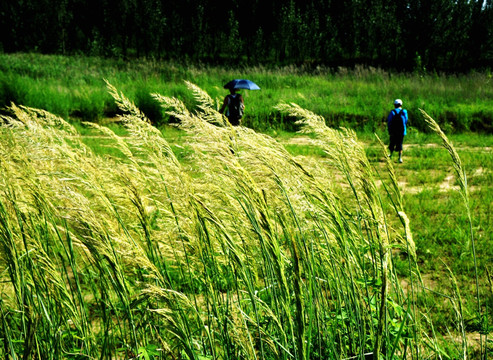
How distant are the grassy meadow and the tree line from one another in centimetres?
2421

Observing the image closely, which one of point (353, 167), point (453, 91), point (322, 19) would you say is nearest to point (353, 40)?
point (322, 19)

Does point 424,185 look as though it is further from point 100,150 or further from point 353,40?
point 353,40

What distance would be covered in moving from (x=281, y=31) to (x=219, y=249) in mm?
29756

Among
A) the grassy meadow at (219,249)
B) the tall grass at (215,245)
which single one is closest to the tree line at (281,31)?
the grassy meadow at (219,249)

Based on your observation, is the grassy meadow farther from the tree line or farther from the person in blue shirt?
the tree line

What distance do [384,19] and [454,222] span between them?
28.9 metres

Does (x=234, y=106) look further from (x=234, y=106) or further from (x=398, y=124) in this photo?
(x=398, y=124)

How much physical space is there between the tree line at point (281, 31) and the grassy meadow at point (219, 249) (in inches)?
953

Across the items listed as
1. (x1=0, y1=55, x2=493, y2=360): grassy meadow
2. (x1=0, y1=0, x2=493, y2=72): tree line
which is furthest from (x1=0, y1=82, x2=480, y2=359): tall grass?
(x1=0, y1=0, x2=493, y2=72): tree line

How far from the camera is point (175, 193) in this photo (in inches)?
66.3

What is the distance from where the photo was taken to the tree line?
28.6 meters

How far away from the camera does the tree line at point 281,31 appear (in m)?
28.6

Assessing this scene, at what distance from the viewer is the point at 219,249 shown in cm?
195

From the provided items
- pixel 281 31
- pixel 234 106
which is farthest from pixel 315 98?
pixel 281 31
